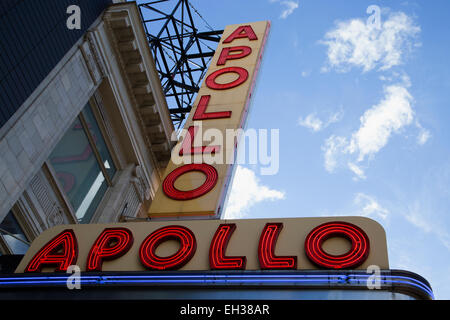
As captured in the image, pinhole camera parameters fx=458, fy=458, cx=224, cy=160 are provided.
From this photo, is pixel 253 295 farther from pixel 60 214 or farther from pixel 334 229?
pixel 60 214

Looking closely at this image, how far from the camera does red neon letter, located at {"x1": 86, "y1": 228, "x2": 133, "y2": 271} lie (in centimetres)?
777

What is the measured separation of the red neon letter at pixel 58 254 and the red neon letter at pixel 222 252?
2.45 meters

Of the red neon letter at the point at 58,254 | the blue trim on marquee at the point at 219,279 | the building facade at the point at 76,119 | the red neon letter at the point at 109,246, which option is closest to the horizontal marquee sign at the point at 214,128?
the red neon letter at the point at 109,246

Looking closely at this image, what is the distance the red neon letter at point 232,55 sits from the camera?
16141 mm

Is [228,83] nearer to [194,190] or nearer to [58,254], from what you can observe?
[194,190]

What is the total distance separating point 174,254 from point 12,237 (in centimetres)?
627

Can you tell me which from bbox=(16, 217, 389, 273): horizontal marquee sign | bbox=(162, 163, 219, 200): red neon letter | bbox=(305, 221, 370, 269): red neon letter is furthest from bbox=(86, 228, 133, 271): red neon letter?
bbox=(305, 221, 370, 269): red neon letter

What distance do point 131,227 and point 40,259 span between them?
Answer: 5.40 feet

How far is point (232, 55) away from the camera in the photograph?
1645cm

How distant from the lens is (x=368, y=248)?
6.76 metres

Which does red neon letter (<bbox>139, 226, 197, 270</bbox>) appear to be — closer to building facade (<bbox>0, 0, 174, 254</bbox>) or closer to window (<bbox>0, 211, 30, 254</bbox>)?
building facade (<bbox>0, 0, 174, 254</bbox>)

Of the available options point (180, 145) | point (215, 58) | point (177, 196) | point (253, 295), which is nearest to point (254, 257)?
point (253, 295)

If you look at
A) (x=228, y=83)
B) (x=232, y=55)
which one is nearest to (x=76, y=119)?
(x=228, y=83)

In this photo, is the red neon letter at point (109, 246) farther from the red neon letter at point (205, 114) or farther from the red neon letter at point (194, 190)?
the red neon letter at point (205, 114)
